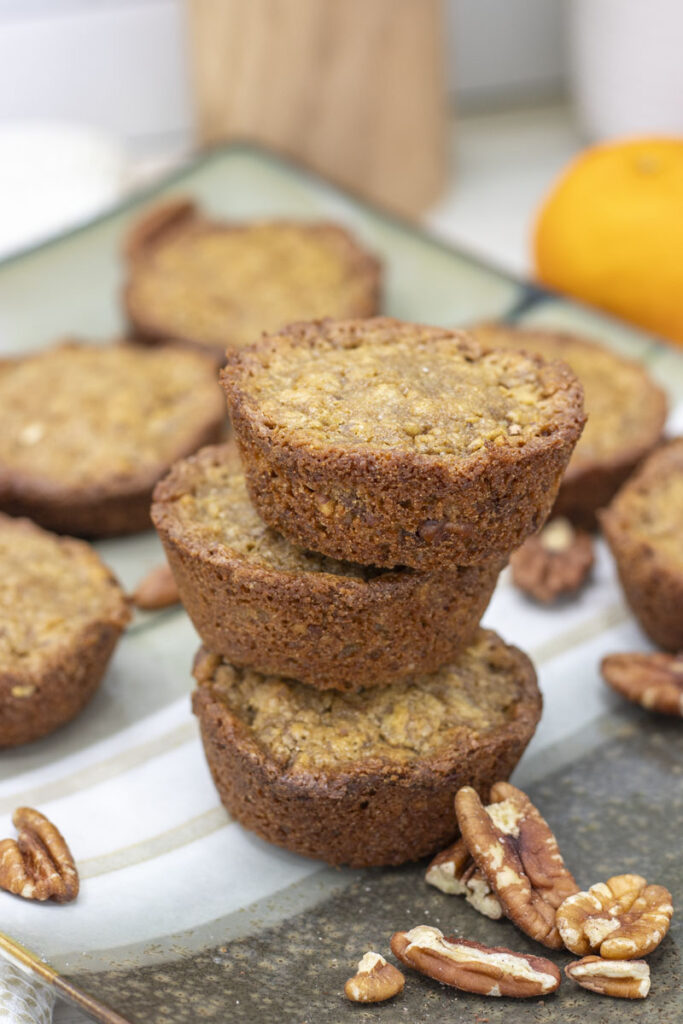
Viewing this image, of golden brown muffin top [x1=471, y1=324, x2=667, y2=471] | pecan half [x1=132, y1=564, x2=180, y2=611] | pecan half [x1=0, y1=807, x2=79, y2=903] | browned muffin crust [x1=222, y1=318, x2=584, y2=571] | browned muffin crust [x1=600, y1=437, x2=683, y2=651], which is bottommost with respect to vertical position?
pecan half [x1=0, y1=807, x2=79, y2=903]


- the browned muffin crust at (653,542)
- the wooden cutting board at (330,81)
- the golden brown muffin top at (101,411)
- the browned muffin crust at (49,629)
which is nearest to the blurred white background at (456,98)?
the wooden cutting board at (330,81)

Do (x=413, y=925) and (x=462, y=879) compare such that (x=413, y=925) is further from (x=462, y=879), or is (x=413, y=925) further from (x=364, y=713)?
(x=364, y=713)

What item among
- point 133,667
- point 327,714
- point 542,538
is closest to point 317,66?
point 542,538

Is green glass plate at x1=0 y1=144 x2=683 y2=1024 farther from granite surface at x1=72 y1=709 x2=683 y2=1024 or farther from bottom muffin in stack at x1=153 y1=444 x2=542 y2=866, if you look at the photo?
bottom muffin in stack at x1=153 y1=444 x2=542 y2=866

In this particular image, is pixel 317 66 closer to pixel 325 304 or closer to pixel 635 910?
pixel 325 304

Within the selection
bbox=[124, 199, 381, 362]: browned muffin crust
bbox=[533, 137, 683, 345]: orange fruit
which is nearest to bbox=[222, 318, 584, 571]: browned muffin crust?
bbox=[124, 199, 381, 362]: browned muffin crust

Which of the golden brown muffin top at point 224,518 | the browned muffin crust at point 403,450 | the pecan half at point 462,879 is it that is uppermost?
the browned muffin crust at point 403,450

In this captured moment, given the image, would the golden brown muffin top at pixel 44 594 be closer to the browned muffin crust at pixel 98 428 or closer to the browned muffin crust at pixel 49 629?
the browned muffin crust at pixel 49 629
